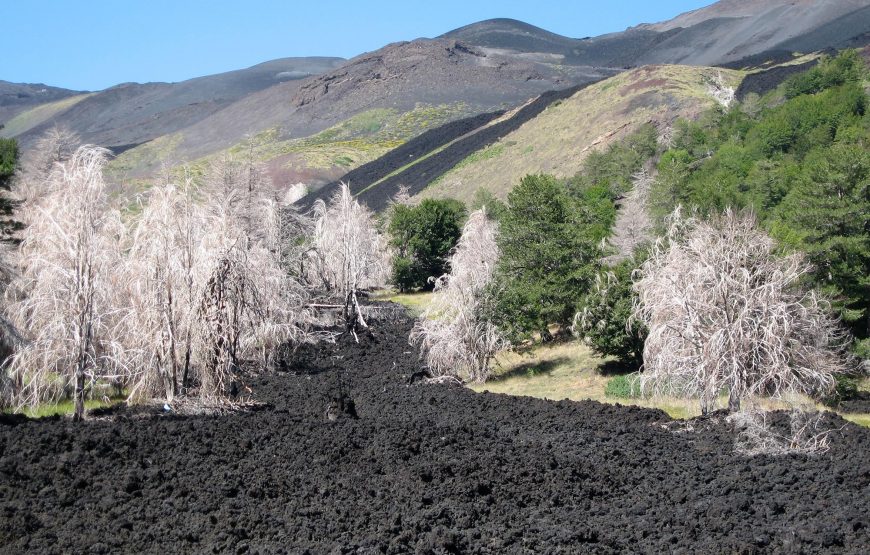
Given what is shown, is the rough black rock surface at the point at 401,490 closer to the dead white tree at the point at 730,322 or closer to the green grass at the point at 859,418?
the dead white tree at the point at 730,322

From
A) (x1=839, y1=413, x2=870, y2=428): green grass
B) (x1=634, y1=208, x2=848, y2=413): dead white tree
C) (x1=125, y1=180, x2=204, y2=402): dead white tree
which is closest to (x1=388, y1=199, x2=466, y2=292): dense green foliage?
(x1=839, y1=413, x2=870, y2=428): green grass

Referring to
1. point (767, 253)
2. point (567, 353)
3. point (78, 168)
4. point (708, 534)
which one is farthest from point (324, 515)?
point (567, 353)

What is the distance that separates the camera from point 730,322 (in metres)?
22.6

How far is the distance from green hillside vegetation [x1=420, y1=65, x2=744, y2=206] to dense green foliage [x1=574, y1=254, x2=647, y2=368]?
154 feet

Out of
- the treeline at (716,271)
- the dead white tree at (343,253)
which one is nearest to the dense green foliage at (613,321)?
the treeline at (716,271)

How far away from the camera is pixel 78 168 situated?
1886cm

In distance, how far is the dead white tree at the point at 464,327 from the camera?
108ft

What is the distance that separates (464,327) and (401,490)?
18310 millimetres

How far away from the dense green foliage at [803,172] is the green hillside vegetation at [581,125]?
35.2 ft

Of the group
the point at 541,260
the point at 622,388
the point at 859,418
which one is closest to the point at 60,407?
the point at 622,388

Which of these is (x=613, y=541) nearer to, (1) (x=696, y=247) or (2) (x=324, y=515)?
(2) (x=324, y=515)

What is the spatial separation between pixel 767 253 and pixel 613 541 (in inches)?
530

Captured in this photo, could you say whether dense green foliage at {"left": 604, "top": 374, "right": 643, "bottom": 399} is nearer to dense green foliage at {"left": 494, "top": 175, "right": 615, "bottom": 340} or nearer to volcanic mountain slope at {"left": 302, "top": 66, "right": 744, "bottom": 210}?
dense green foliage at {"left": 494, "top": 175, "right": 615, "bottom": 340}

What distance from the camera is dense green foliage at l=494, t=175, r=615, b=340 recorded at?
3472 cm
